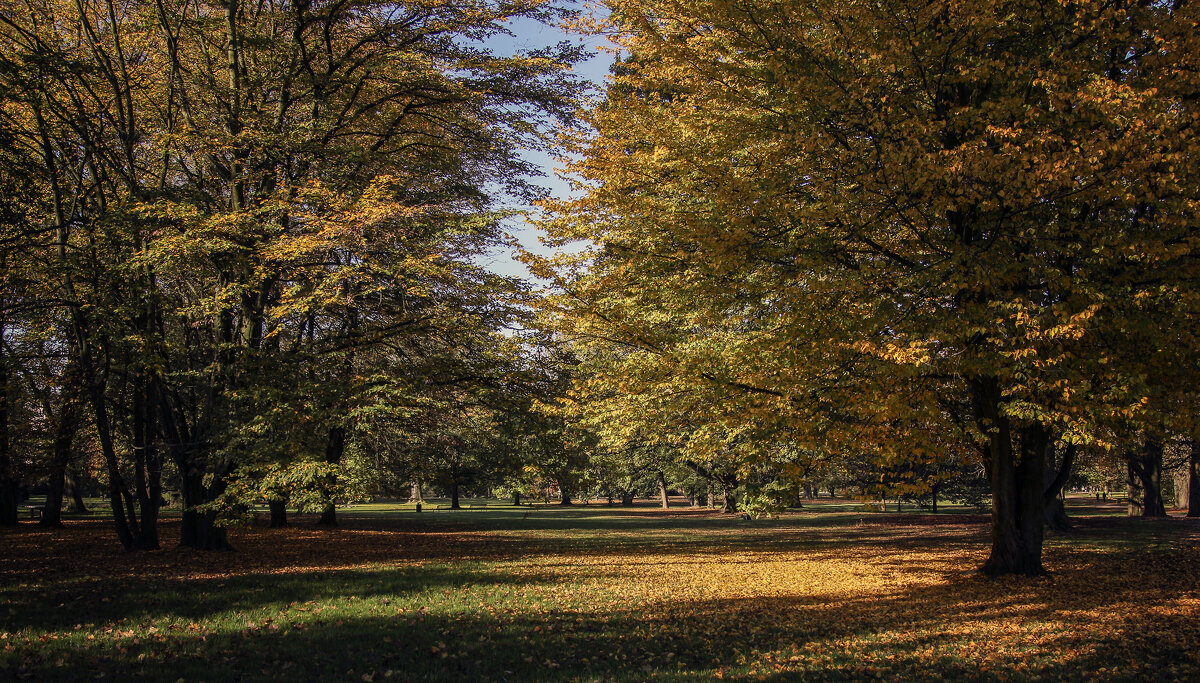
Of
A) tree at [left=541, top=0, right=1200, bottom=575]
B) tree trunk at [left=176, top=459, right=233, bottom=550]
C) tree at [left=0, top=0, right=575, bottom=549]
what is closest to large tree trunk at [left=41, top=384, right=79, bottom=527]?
tree at [left=0, top=0, right=575, bottom=549]

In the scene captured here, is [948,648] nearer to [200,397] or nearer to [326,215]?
[326,215]

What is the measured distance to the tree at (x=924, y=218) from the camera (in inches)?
308

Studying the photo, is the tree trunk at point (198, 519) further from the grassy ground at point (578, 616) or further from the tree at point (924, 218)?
the tree at point (924, 218)

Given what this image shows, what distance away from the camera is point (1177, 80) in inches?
310

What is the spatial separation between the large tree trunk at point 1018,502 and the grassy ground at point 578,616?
1.62 feet

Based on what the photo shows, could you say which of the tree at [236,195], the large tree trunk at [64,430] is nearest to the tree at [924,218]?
the tree at [236,195]

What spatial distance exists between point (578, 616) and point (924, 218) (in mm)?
6673

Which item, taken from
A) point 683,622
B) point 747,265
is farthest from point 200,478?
point 747,265

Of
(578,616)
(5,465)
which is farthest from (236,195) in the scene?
(578,616)

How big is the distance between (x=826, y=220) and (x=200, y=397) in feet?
45.7

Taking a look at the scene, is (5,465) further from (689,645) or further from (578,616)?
(689,645)

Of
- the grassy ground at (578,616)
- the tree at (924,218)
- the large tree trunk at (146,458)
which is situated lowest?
the grassy ground at (578,616)

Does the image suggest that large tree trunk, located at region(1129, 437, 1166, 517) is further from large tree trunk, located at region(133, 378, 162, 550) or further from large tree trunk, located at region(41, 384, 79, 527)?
large tree trunk, located at region(41, 384, 79, 527)

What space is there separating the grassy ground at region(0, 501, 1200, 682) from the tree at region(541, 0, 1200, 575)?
231 cm
